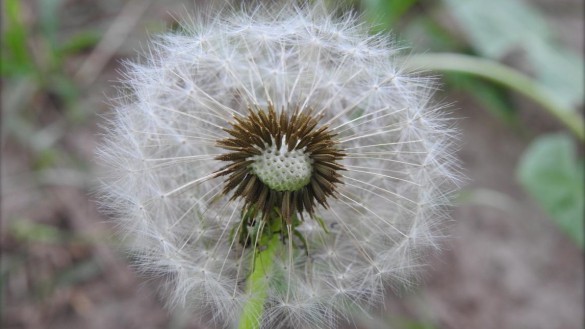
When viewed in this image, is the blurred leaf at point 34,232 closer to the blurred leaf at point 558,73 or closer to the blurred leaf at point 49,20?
the blurred leaf at point 49,20

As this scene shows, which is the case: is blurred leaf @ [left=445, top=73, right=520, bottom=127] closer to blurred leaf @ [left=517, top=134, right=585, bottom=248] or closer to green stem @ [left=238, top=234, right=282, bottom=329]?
blurred leaf @ [left=517, top=134, right=585, bottom=248]

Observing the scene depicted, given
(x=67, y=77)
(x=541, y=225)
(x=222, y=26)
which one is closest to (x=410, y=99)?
(x=222, y=26)

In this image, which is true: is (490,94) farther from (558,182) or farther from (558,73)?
(558,182)

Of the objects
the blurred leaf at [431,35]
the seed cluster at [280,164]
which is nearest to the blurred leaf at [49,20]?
the blurred leaf at [431,35]

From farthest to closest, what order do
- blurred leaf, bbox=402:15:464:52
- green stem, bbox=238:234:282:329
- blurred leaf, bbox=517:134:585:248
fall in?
blurred leaf, bbox=402:15:464:52, blurred leaf, bbox=517:134:585:248, green stem, bbox=238:234:282:329

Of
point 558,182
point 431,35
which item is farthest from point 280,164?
point 431,35

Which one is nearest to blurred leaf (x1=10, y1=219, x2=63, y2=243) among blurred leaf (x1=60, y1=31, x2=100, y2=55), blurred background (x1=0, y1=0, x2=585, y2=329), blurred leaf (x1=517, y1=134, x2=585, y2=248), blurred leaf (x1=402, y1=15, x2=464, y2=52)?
blurred background (x1=0, y1=0, x2=585, y2=329)
